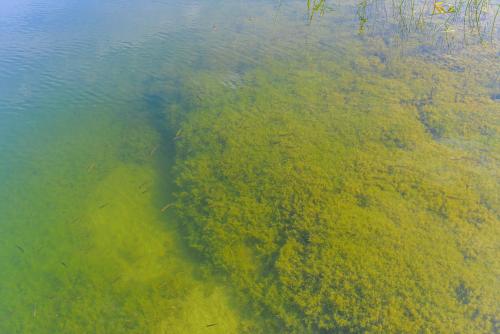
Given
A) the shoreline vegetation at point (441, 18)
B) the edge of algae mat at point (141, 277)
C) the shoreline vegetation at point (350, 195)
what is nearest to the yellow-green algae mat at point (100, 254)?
the edge of algae mat at point (141, 277)

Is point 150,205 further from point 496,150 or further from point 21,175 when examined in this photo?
point 496,150

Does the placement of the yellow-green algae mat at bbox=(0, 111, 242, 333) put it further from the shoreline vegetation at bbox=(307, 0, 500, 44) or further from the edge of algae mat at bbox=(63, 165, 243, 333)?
the shoreline vegetation at bbox=(307, 0, 500, 44)

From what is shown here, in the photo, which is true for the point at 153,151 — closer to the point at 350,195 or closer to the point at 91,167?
the point at 91,167

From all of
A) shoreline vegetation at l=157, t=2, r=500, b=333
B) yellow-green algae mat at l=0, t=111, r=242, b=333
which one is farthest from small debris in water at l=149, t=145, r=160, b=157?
shoreline vegetation at l=157, t=2, r=500, b=333

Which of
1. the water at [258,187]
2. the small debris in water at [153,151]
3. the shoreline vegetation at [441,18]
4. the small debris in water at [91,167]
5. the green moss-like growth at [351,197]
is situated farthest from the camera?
the shoreline vegetation at [441,18]

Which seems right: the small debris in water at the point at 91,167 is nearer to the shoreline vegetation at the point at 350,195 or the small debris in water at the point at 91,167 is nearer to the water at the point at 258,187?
the water at the point at 258,187

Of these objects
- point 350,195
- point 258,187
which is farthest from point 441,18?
point 258,187
